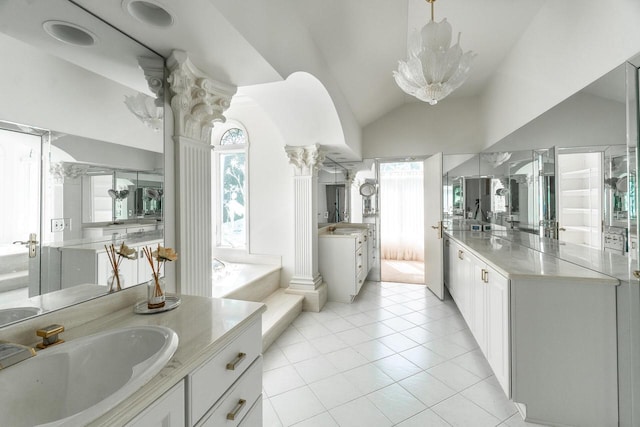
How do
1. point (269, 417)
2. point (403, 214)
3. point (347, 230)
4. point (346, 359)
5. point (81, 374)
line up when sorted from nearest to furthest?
point (81, 374) < point (269, 417) < point (346, 359) < point (347, 230) < point (403, 214)

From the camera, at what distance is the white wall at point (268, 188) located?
12.4 feet

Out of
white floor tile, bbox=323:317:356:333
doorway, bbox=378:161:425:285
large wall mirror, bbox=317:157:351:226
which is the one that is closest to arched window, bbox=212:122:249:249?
large wall mirror, bbox=317:157:351:226

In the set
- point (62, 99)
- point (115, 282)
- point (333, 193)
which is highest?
point (62, 99)

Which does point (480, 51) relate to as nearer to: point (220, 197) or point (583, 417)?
point (583, 417)

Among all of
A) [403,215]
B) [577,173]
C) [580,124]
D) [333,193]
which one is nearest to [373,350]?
[577,173]

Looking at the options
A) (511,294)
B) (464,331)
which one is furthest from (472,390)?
(464,331)

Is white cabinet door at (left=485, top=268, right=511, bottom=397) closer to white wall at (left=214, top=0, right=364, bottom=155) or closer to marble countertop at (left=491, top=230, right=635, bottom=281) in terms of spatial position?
marble countertop at (left=491, top=230, right=635, bottom=281)

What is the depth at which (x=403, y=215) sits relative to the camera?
634 centimetres

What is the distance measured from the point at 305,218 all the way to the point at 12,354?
9.56ft

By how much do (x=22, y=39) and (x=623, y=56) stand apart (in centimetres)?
268

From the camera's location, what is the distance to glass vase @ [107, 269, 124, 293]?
1.25 meters

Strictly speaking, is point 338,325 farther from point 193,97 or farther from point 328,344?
point 193,97

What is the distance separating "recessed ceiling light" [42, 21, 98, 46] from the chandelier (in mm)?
1758

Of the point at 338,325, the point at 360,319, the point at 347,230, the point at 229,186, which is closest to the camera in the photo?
the point at 338,325
